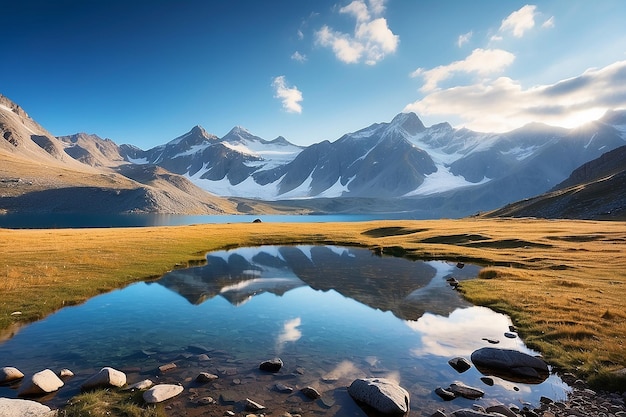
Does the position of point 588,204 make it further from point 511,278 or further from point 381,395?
point 381,395

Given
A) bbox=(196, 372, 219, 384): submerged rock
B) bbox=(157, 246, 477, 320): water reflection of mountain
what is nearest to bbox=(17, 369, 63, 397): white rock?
bbox=(196, 372, 219, 384): submerged rock

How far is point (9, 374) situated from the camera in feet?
53.8

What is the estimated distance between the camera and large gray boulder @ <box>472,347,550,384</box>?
18.1 metres

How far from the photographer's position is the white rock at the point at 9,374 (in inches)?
638

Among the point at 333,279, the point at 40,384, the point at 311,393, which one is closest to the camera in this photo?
the point at 40,384

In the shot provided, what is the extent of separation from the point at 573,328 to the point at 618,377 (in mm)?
6646

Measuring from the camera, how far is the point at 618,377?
1586 cm

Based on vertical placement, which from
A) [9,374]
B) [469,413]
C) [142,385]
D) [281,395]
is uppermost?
[9,374]

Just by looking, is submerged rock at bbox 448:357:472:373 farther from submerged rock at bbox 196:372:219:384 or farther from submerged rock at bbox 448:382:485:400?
submerged rock at bbox 196:372:219:384

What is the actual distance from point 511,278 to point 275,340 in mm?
29894

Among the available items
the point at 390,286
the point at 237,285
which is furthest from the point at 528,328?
the point at 237,285

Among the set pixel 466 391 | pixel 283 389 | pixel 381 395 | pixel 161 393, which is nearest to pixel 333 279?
pixel 283 389

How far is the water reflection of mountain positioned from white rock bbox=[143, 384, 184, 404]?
16.2 m

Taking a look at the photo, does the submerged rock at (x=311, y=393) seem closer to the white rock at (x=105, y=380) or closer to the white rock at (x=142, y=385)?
the white rock at (x=142, y=385)
